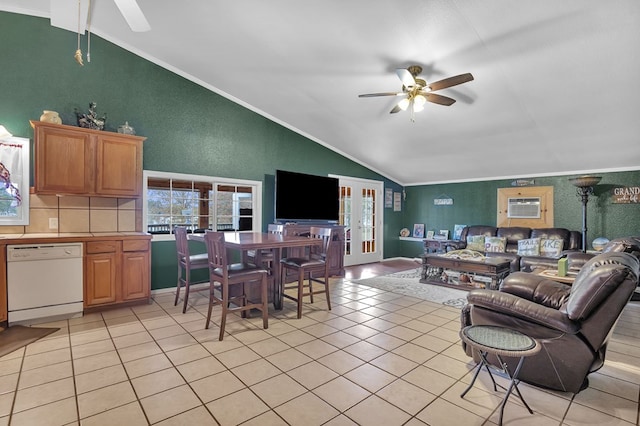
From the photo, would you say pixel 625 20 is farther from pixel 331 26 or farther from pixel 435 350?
pixel 435 350

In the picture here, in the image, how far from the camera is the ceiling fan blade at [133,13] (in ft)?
7.82

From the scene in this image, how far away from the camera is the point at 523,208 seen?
21.4 ft

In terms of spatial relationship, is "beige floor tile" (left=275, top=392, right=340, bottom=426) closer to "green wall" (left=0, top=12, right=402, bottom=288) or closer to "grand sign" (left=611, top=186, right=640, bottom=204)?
"green wall" (left=0, top=12, right=402, bottom=288)

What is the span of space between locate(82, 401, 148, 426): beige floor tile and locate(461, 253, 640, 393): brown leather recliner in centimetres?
229

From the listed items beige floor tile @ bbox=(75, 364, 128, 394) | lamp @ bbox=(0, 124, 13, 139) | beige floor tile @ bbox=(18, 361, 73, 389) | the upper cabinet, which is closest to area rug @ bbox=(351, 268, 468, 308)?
beige floor tile @ bbox=(75, 364, 128, 394)

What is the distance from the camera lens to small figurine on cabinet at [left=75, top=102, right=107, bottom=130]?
12.8 ft

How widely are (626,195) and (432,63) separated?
14.9 ft

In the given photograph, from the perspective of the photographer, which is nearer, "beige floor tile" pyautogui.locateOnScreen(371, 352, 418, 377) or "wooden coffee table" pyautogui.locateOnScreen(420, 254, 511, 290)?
"beige floor tile" pyautogui.locateOnScreen(371, 352, 418, 377)

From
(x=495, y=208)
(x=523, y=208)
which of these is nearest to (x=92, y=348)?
(x=495, y=208)

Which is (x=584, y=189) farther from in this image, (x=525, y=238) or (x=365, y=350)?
(x=365, y=350)

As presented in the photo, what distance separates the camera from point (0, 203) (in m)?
3.62

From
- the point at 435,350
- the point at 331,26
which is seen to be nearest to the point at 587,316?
the point at 435,350

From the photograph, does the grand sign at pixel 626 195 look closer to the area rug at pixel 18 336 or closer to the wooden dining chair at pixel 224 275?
the wooden dining chair at pixel 224 275

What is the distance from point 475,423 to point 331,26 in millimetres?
3525
